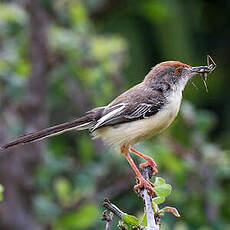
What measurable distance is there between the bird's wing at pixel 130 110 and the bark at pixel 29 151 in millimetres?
1970

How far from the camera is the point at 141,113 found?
4.50 metres

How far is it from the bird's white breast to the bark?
1.94 m

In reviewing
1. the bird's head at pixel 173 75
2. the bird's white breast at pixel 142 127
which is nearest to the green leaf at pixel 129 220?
the bird's white breast at pixel 142 127

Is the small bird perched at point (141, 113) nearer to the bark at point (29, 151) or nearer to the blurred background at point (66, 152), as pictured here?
the blurred background at point (66, 152)

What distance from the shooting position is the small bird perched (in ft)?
14.6

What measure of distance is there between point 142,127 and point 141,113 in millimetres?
115

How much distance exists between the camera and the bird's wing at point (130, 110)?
177 inches

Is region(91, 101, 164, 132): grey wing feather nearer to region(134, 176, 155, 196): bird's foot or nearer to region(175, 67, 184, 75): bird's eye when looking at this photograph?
region(175, 67, 184, 75): bird's eye

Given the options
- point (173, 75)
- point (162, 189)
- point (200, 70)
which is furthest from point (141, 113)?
point (162, 189)

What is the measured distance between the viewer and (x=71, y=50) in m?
6.14

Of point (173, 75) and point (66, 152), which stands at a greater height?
point (66, 152)

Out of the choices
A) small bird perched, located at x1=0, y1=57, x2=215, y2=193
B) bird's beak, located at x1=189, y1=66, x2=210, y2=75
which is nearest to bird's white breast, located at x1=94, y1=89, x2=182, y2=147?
small bird perched, located at x1=0, y1=57, x2=215, y2=193

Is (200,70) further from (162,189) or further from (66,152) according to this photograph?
(66,152)

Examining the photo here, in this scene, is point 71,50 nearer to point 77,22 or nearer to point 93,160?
point 77,22
